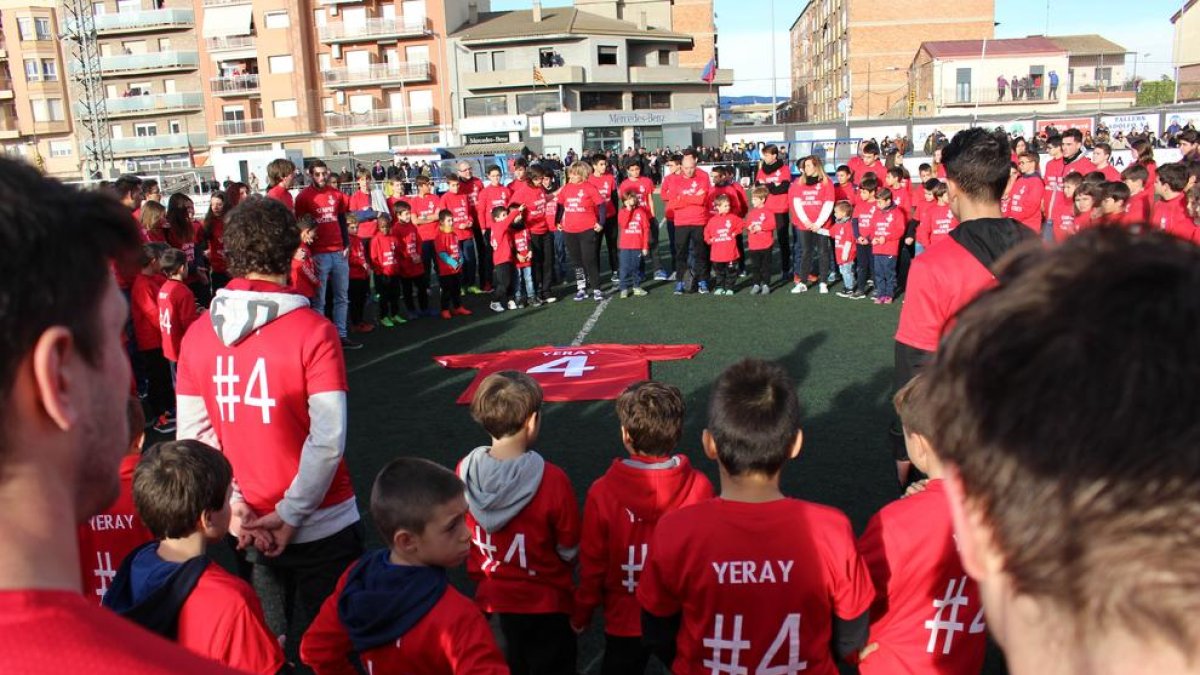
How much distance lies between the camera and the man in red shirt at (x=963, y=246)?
358 centimetres

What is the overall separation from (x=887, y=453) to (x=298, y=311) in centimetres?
432

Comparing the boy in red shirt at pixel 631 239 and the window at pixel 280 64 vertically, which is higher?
the window at pixel 280 64

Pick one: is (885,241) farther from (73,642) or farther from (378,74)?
(378,74)

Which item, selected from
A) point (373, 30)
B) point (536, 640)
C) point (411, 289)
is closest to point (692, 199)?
point (411, 289)

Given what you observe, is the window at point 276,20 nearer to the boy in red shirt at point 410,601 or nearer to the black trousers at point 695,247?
the black trousers at point 695,247

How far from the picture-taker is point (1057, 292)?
2.85 ft

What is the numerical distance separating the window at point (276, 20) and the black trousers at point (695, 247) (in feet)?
173

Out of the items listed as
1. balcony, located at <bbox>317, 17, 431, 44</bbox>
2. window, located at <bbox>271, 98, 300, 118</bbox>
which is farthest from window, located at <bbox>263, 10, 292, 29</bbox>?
window, located at <bbox>271, 98, 300, 118</bbox>

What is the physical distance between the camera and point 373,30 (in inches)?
2261

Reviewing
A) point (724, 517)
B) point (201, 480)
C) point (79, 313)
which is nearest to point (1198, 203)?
point (724, 517)

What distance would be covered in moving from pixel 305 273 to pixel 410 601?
742 centimetres

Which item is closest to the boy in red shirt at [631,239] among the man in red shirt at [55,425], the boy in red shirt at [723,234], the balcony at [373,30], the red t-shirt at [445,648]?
the boy in red shirt at [723,234]

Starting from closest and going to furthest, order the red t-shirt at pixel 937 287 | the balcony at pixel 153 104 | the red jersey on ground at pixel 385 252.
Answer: the red t-shirt at pixel 937 287, the red jersey on ground at pixel 385 252, the balcony at pixel 153 104

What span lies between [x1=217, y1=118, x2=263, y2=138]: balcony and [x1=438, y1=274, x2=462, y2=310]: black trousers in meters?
52.9
